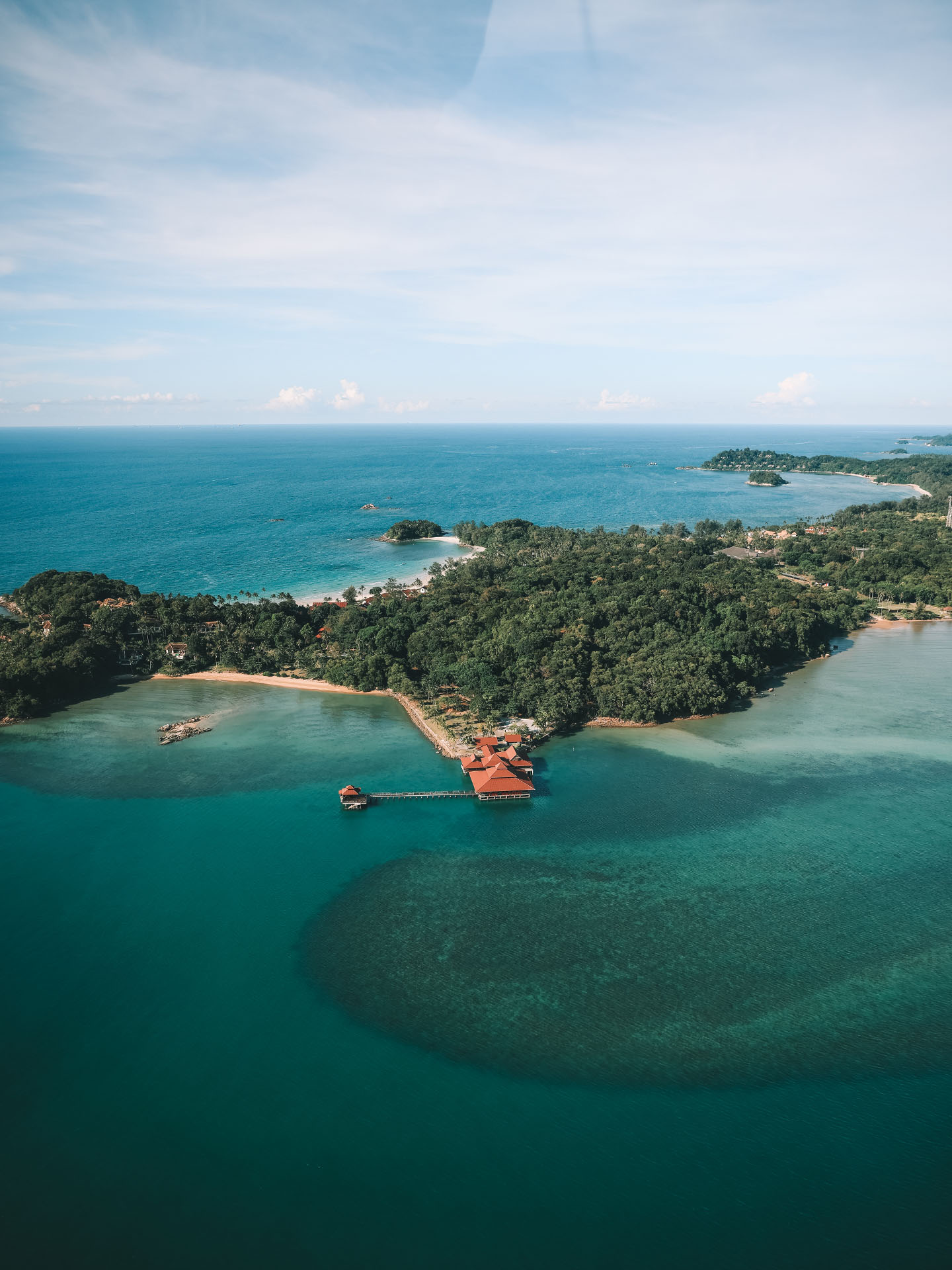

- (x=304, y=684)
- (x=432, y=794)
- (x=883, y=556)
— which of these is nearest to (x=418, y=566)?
(x=304, y=684)

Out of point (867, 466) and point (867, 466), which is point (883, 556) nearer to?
point (867, 466)

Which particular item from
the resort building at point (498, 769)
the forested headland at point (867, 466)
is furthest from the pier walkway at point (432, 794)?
the forested headland at point (867, 466)

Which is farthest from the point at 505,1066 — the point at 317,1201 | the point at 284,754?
the point at 284,754

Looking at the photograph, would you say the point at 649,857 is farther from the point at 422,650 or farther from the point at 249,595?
the point at 249,595

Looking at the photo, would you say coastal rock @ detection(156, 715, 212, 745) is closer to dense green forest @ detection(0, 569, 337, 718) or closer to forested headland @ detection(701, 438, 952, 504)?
dense green forest @ detection(0, 569, 337, 718)

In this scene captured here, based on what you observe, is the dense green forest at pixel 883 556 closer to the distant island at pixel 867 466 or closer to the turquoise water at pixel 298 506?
the turquoise water at pixel 298 506
